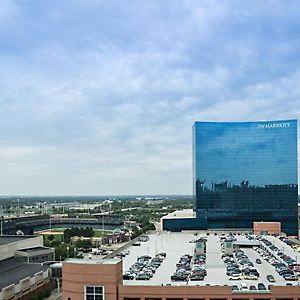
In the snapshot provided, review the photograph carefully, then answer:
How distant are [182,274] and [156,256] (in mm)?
7969

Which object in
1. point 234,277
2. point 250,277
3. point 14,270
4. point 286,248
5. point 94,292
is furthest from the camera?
point 286,248

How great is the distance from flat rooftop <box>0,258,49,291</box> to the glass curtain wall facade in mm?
30501

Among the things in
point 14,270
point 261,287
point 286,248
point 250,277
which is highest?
point 261,287

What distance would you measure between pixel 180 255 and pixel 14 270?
37.7ft

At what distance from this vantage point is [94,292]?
860 inches

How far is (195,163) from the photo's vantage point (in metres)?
66.2

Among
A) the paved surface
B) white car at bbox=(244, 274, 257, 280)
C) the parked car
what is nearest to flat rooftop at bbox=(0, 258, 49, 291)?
white car at bbox=(244, 274, 257, 280)

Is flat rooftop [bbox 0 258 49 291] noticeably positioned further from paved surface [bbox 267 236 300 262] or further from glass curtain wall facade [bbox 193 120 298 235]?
glass curtain wall facade [bbox 193 120 298 235]

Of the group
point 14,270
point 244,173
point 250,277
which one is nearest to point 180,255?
point 250,277

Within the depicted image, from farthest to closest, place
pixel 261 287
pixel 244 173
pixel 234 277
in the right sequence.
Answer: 1. pixel 244 173
2. pixel 234 277
3. pixel 261 287

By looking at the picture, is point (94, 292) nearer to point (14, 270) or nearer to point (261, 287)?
point (261, 287)

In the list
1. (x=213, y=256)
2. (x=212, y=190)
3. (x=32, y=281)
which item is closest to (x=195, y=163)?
(x=212, y=190)

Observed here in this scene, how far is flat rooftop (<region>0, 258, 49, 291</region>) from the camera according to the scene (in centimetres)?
3183

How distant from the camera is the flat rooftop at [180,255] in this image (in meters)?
24.6
